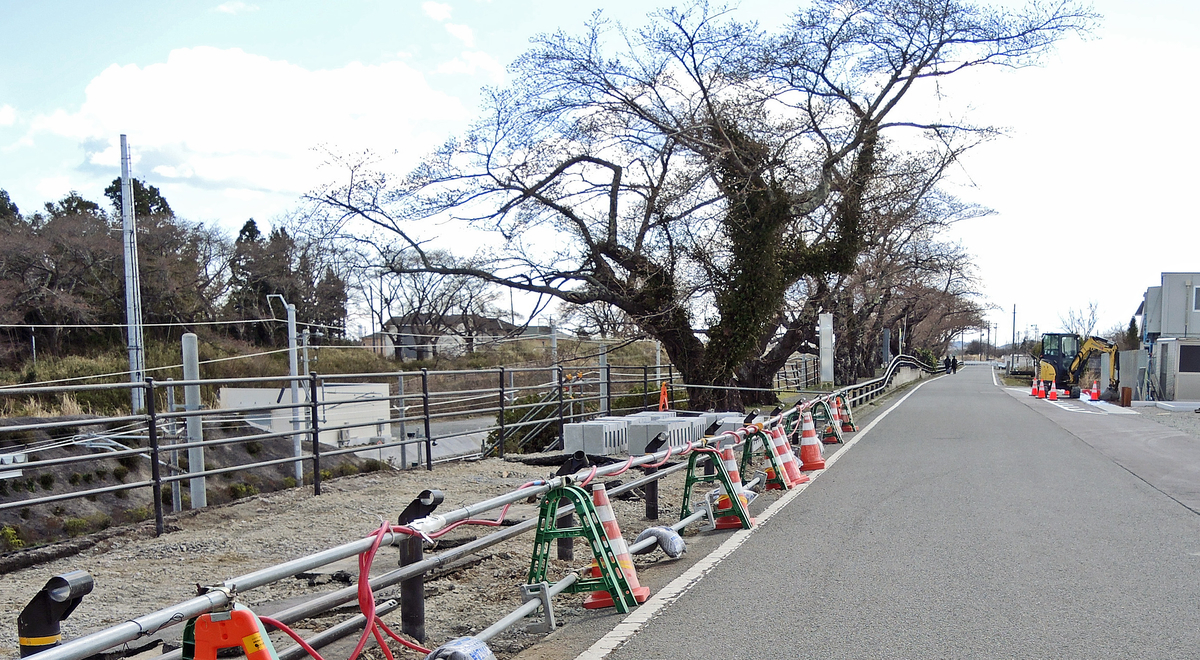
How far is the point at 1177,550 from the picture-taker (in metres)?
7.66

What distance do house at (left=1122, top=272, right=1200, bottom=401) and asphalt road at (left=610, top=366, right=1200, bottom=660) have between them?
81.9ft

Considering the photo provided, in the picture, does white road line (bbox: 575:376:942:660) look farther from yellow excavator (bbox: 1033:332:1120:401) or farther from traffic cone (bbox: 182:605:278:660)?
yellow excavator (bbox: 1033:332:1120:401)

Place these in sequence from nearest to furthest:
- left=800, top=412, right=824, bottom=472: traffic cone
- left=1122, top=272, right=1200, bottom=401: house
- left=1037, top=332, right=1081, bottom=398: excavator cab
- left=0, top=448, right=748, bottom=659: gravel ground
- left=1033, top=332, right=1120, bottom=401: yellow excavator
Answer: left=0, top=448, right=748, bottom=659: gravel ground, left=800, top=412, right=824, bottom=472: traffic cone, left=1122, top=272, right=1200, bottom=401: house, left=1033, top=332, right=1120, bottom=401: yellow excavator, left=1037, top=332, right=1081, bottom=398: excavator cab

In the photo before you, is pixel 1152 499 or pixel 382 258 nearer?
pixel 1152 499

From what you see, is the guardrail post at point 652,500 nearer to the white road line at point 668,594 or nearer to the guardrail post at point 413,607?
the white road line at point 668,594

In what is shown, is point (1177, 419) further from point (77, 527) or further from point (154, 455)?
point (77, 527)

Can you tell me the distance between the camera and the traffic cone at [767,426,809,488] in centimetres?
1202

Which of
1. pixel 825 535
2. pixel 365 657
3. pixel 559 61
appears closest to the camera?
pixel 365 657

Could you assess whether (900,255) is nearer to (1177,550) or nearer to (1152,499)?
(1152,499)

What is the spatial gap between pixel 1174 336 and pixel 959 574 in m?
41.1

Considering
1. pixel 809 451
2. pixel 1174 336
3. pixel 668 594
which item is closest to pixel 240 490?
pixel 809 451

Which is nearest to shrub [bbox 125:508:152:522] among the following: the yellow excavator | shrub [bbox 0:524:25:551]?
shrub [bbox 0:524:25:551]

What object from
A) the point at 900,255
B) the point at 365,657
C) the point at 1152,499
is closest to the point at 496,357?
the point at 900,255

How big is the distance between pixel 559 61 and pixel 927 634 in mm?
18432
